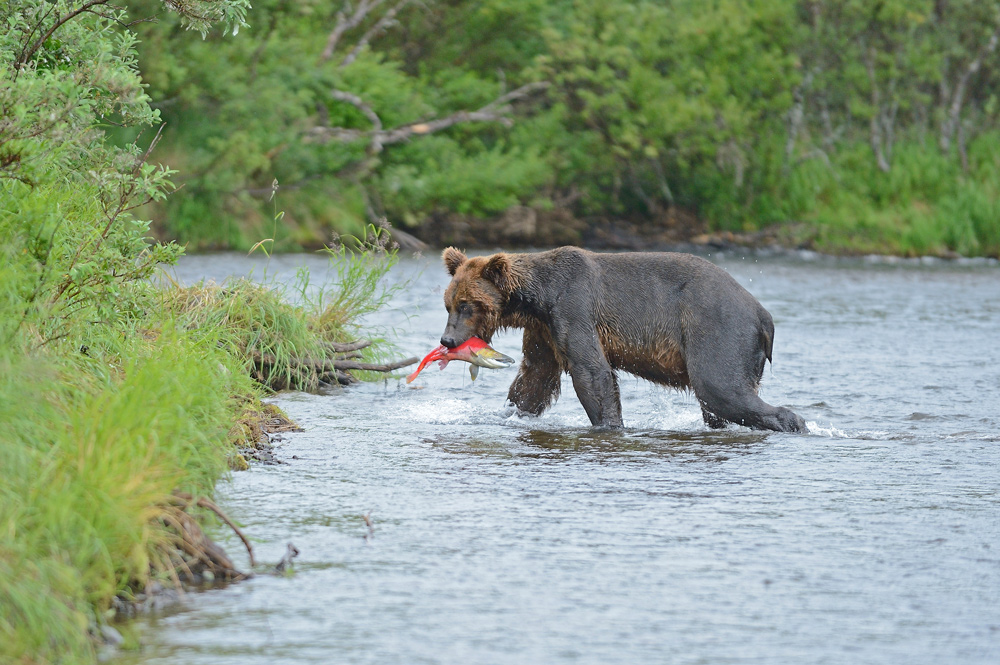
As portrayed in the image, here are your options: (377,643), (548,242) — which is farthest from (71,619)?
(548,242)

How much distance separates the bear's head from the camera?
721 centimetres

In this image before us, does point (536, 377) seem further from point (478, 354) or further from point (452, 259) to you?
point (452, 259)

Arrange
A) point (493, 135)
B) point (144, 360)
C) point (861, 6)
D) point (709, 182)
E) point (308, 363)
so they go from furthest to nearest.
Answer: point (493, 135) < point (709, 182) < point (861, 6) < point (308, 363) < point (144, 360)

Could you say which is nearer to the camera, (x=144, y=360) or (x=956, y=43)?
(x=144, y=360)

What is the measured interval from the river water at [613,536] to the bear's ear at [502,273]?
892 mm

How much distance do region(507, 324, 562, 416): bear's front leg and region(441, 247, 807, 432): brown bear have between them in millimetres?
160

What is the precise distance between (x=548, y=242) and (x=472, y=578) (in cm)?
2117

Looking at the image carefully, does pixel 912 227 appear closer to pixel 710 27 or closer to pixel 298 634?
pixel 710 27

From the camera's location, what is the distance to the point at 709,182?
26.3 metres

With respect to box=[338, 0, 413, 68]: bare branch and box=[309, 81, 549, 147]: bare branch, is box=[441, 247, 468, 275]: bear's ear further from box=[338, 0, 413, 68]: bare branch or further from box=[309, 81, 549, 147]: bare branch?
box=[338, 0, 413, 68]: bare branch

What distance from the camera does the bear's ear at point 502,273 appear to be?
23.6 feet

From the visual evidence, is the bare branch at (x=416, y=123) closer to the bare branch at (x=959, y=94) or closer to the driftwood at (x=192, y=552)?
the bare branch at (x=959, y=94)

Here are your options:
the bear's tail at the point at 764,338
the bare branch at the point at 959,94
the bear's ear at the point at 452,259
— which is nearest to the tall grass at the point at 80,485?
the bear's ear at the point at 452,259

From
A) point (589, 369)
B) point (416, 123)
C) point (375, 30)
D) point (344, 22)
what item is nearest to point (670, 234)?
point (416, 123)
